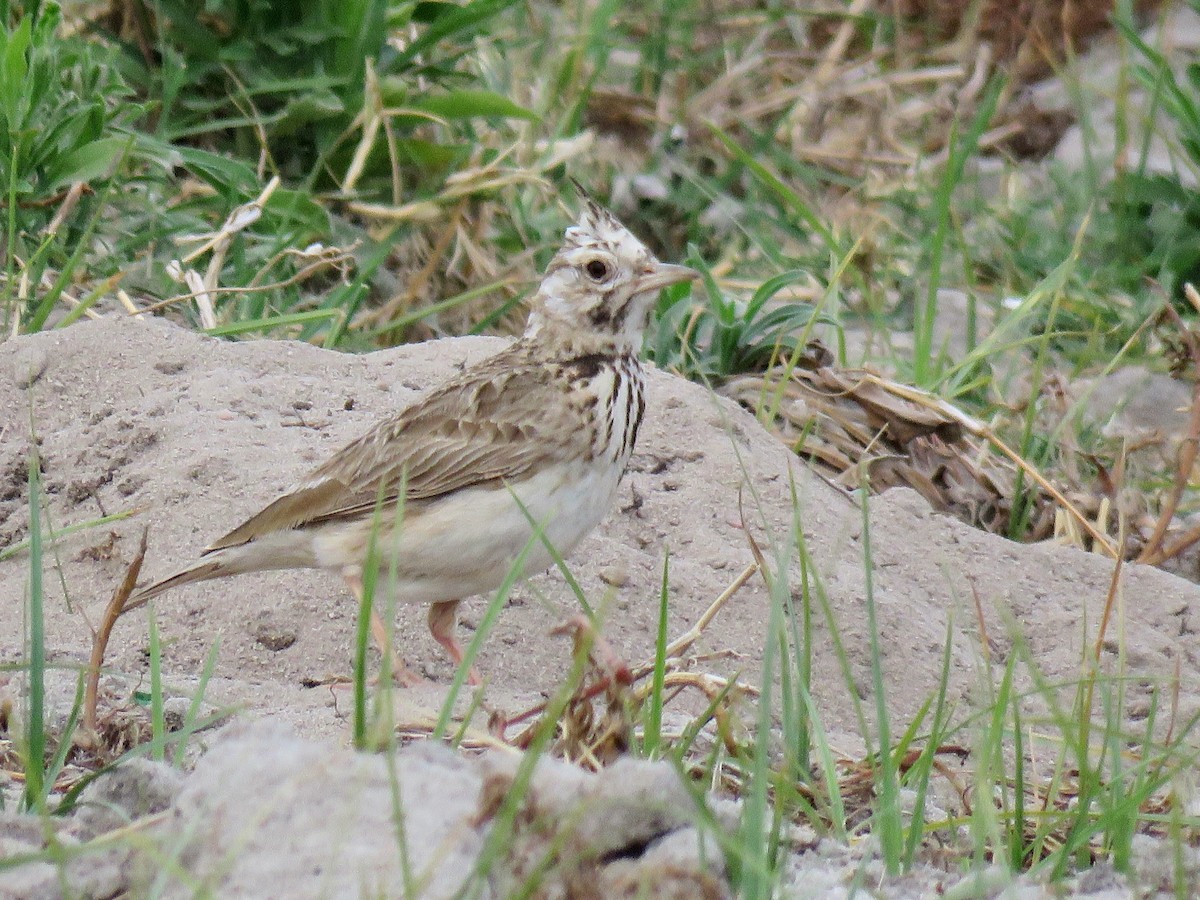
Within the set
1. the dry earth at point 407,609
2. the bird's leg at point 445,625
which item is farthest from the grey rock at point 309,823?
the bird's leg at point 445,625

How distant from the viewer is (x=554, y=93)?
787 cm

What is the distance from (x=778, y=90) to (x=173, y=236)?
430 cm

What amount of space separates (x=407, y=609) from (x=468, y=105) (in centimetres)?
233

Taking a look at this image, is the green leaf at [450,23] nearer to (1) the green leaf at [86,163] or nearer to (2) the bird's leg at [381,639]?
(1) the green leaf at [86,163]

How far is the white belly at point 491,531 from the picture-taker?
402cm

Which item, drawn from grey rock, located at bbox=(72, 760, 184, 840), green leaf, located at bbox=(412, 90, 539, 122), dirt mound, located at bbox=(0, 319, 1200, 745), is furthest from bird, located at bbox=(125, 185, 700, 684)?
green leaf, located at bbox=(412, 90, 539, 122)

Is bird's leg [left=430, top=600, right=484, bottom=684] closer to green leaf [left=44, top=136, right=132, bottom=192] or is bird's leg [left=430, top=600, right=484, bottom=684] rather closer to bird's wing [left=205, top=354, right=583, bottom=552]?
bird's wing [left=205, top=354, right=583, bottom=552]

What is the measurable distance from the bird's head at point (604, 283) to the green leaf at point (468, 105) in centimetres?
209

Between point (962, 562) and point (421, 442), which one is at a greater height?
point (421, 442)

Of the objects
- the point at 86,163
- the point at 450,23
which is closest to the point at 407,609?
the point at 86,163

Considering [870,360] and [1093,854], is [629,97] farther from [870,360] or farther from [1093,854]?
[1093,854]

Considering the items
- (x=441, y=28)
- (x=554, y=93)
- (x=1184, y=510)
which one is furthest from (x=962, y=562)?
(x=554, y=93)

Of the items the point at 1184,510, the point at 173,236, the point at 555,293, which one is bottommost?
the point at 1184,510

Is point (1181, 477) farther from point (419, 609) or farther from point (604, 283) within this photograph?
point (419, 609)
